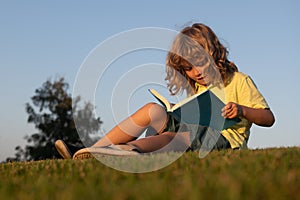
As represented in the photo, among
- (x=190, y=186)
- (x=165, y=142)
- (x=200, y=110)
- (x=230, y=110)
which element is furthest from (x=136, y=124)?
(x=190, y=186)

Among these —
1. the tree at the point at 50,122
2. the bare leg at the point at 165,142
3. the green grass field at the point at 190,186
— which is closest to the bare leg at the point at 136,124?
the bare leg at the point at 165,142

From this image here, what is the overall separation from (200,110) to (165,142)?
0.57 meters

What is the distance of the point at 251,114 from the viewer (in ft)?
13.9

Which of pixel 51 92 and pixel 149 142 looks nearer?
pixel 149 142

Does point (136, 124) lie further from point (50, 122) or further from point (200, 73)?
point (50, 122)

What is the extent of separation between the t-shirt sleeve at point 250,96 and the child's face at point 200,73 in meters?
0.41

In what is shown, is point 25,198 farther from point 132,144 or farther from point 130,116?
point 130,116

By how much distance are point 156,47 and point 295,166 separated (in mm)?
2384

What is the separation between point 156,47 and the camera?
4.48 m

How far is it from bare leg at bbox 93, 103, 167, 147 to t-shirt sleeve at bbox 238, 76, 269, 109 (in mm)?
873

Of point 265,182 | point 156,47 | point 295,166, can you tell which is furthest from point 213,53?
point 265,182

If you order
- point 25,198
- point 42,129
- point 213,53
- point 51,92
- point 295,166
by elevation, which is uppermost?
point 51,92

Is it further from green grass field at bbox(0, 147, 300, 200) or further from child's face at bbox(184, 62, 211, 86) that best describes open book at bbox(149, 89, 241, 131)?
green grass field at bbox(0, 147, 300, 200)

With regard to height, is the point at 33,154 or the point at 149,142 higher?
the point at 33,154
